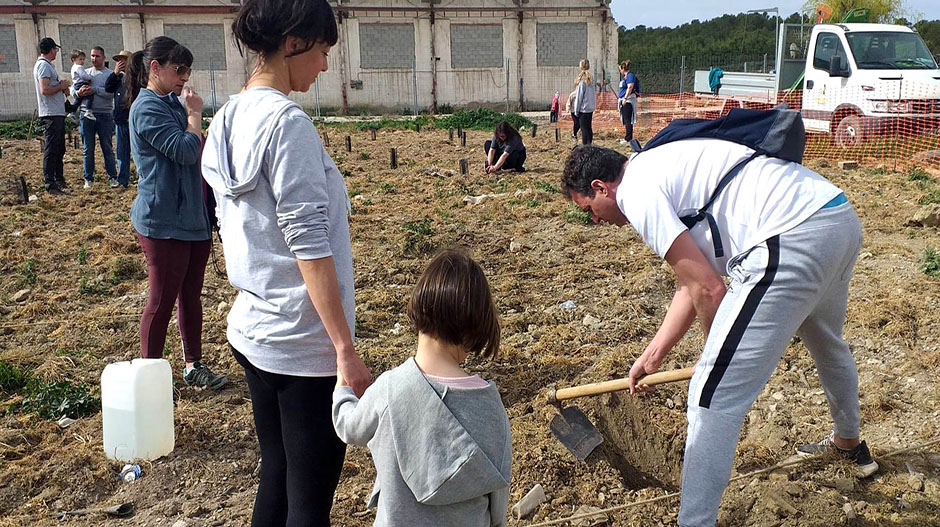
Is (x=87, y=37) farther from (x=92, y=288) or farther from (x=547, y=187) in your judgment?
(x=92, y=288)

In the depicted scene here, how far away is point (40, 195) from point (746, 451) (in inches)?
361

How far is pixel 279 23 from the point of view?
6.69ft

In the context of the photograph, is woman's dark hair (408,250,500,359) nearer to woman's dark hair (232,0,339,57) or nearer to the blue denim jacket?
woman's dark hair (232,0,339,57)

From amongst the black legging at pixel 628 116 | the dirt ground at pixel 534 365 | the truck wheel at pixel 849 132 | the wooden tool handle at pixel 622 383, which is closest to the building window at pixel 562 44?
the black legging at pixel 628 116

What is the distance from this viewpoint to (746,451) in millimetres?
3752

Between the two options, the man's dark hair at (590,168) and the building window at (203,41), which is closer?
the man's dark hair at (590,168)

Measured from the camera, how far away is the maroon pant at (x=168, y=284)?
12.9 feet

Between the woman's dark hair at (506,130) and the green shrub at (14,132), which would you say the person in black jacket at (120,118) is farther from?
the green shrub at (14,132)

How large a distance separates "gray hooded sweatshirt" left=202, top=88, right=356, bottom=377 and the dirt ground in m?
1.44

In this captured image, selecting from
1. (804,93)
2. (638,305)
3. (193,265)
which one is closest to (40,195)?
(193,265)

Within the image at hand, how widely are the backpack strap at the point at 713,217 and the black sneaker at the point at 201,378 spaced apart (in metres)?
2.90

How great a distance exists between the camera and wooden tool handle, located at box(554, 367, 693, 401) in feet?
10.2

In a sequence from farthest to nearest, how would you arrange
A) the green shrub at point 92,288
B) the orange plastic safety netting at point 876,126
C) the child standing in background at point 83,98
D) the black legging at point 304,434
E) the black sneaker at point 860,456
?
1. the orange plastic safety netting at point 876,126
2. the child standing in background at point 83,98
3. the green shrub at point 92,288
4. the black sneaker at point 860,456
5. the black legging at point 304,434

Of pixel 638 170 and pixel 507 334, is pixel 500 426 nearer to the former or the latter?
pixel 638 170
